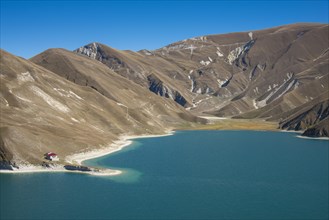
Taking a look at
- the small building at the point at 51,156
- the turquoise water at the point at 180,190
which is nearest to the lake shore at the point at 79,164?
the turquoise water at the point at 180,190

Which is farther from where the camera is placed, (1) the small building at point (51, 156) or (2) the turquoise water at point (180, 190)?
(1) the small building at point (51, 156)

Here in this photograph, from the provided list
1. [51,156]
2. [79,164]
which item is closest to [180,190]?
[79,164]

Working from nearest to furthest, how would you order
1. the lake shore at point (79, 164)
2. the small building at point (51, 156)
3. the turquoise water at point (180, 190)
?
the turquoise water at point (180, 190), the lake shore at point (79, 164), the small building at point (51, 156)

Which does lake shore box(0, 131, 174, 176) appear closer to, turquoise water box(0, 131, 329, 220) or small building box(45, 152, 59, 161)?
turquoise water box(0, 131, 329, 220)

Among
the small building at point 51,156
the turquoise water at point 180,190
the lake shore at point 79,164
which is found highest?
the small building at point 51,156

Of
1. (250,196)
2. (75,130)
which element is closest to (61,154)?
(75,130)

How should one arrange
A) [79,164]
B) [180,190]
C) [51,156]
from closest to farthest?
[180,190] < [51,156] < [79,164]

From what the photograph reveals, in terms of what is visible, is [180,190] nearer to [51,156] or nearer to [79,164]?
[79,164]

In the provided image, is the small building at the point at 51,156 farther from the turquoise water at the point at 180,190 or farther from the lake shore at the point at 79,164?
the turquoise water at the point at 180,190

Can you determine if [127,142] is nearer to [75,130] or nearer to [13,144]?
[75,130]
